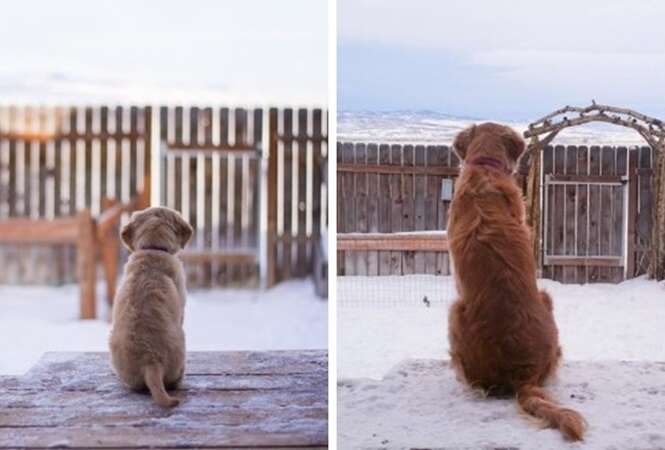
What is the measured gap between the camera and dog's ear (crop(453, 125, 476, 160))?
2.74 metres

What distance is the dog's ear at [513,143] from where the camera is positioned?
2717 millimetres

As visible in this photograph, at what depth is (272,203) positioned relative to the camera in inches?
218

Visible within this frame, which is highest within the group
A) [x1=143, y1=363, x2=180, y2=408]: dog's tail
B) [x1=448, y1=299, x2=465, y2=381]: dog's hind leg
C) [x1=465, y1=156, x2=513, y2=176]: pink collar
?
[x1=465, y1=156, x2=513, y2=176]: pink collar

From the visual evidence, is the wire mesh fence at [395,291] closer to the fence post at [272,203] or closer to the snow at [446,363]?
the snow at [446,363]

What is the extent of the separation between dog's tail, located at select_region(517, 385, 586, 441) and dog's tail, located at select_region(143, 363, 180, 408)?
88 cm

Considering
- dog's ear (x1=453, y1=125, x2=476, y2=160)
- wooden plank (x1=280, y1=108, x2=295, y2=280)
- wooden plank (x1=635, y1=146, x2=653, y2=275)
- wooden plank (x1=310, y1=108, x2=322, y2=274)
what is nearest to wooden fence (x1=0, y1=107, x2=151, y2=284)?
wooden plank (x1=280, y1=108, x2=295, y2=280)

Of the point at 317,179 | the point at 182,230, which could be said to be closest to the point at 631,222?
the point at 182,230

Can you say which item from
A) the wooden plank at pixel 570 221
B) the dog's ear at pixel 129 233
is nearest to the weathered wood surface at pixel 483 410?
the wooden plank at pixel 570 221

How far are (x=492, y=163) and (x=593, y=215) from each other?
1.10 feet

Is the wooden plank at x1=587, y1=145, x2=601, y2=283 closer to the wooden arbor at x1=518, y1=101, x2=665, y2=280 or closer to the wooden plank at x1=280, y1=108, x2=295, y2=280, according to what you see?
the wooden arbor at x1=518, y1=101, x2=665, y2=280

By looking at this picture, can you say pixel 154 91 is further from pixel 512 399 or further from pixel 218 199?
pixel 512 399

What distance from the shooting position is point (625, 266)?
2797 millimetres

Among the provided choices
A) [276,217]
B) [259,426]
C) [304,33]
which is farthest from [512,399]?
[276,217]

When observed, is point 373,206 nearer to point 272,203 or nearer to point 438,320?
point 438,320
